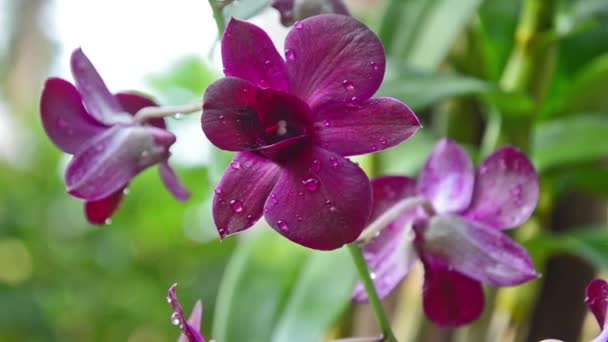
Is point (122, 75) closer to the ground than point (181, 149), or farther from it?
farther from it

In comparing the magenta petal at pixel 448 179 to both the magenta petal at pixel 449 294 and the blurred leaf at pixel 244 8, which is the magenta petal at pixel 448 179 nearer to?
the magenta petal at pixel 449 294

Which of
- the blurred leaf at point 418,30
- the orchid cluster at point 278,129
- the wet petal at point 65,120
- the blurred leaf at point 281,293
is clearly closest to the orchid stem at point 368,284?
the orchid cluster at point 278,129

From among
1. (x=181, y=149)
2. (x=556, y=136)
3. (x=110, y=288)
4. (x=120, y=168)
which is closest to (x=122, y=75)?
(x=181, y=149)

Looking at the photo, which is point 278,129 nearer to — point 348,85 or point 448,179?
→ point 348,85

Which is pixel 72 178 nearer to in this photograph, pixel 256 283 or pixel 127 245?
pixel 256 283

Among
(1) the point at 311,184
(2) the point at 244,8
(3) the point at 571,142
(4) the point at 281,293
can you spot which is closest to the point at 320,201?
(1) the point at 311,184

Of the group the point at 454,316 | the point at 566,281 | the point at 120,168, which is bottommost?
the point at 566,281
